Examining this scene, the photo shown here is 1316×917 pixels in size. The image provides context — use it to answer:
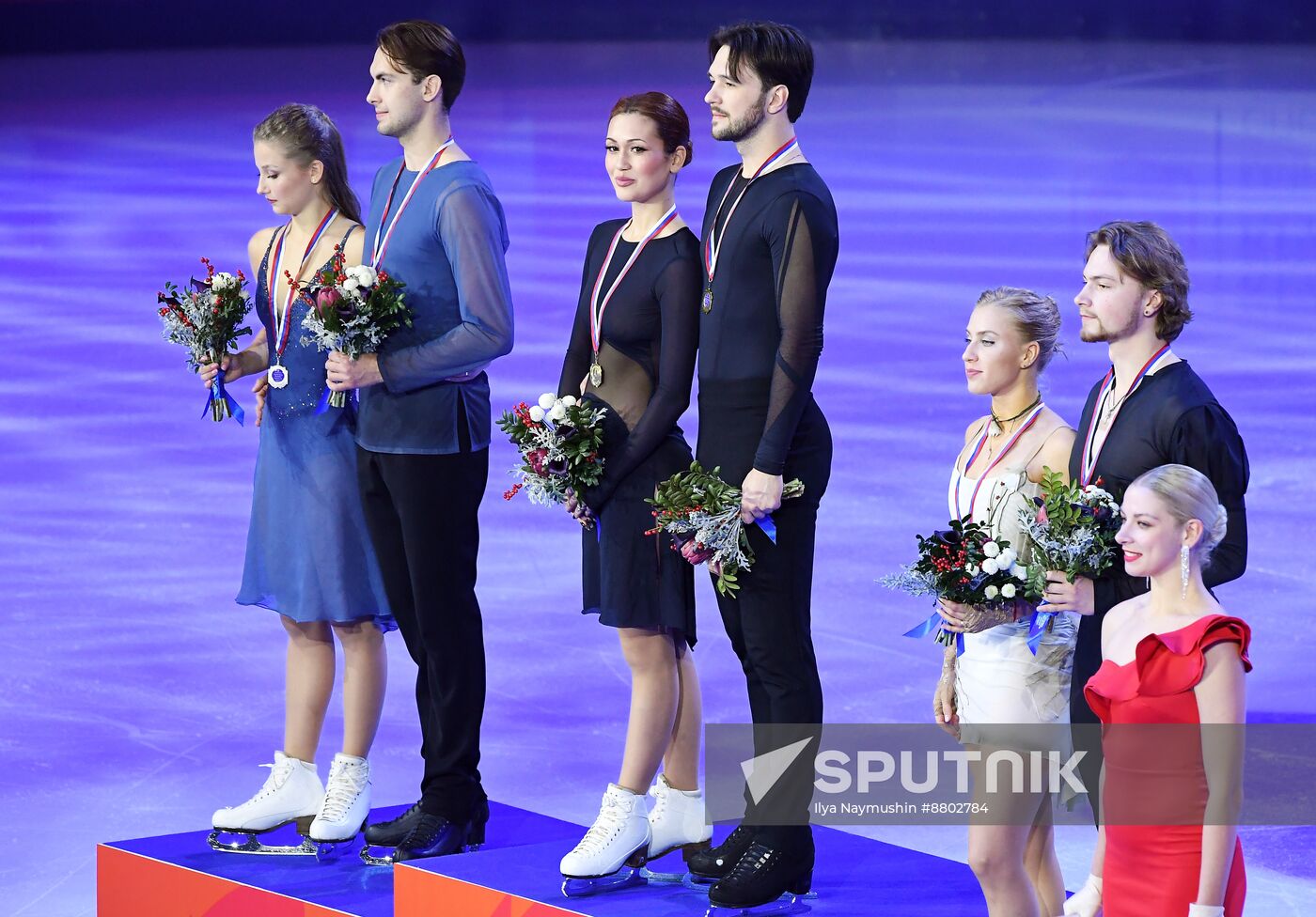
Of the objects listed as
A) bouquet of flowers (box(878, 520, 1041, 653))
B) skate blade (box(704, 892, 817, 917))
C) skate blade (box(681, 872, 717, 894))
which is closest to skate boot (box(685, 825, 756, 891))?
skate blade (box(681, 872, 717, 894))

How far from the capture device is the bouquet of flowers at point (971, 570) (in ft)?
12.5

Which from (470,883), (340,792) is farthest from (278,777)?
(470,883)

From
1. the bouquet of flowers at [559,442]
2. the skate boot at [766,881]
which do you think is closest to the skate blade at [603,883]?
the skate boot at [766,881]

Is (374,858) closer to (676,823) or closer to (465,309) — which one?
(676,823)

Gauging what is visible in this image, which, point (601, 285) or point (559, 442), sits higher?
point (601, 285)

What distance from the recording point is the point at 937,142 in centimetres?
1741

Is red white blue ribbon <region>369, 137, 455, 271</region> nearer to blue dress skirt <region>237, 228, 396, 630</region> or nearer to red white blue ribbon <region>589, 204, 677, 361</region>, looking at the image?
blue dress skirt <region>237, 228, 396, 630</region>

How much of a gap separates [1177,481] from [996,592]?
0.46m

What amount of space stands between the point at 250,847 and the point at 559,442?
4.58 feet

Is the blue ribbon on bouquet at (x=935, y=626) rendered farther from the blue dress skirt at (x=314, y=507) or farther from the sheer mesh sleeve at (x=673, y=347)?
the blue dress skirt at (x=314, y=507)

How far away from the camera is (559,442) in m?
4.44

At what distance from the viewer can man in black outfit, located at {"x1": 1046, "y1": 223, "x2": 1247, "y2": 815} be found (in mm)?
3787

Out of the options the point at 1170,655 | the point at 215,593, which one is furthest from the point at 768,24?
the point at 215,593

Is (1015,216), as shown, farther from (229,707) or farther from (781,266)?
(781,266)
